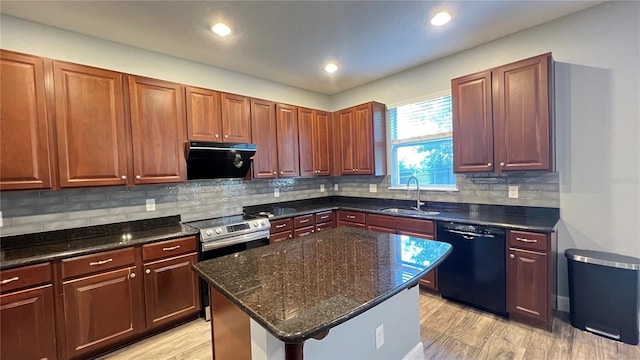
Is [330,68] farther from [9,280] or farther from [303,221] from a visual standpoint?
[9,280]

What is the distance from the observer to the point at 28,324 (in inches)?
76.3

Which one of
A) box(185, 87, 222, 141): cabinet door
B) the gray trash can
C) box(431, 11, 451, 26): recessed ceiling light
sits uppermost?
box(431, 11, 451, 26): recessed ceiling light

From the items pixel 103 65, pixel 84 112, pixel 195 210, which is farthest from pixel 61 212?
pixel 103 65

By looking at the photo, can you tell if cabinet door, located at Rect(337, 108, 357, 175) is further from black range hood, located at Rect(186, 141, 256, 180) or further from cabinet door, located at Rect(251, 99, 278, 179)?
black range hood, located at Rect(186, 141, 256, 180)

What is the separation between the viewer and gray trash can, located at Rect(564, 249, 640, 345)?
6.96ft

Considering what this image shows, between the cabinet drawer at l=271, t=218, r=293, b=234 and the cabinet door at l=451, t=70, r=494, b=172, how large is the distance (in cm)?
207

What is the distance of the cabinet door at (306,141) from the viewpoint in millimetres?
4066

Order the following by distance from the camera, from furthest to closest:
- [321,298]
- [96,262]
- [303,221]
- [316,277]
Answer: [303,221] → [96,262] → [316,277] → [321,298]

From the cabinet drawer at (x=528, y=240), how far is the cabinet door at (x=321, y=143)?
258 centimetres

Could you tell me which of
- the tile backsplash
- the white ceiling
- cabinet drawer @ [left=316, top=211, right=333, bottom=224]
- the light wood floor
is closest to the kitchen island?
the light wood floor

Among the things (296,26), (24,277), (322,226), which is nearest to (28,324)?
(24,277)

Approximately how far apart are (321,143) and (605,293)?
3443 mm

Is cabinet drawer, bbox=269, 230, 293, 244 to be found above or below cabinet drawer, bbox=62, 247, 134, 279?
below

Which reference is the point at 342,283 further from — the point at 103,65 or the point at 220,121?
the point at 103,65
